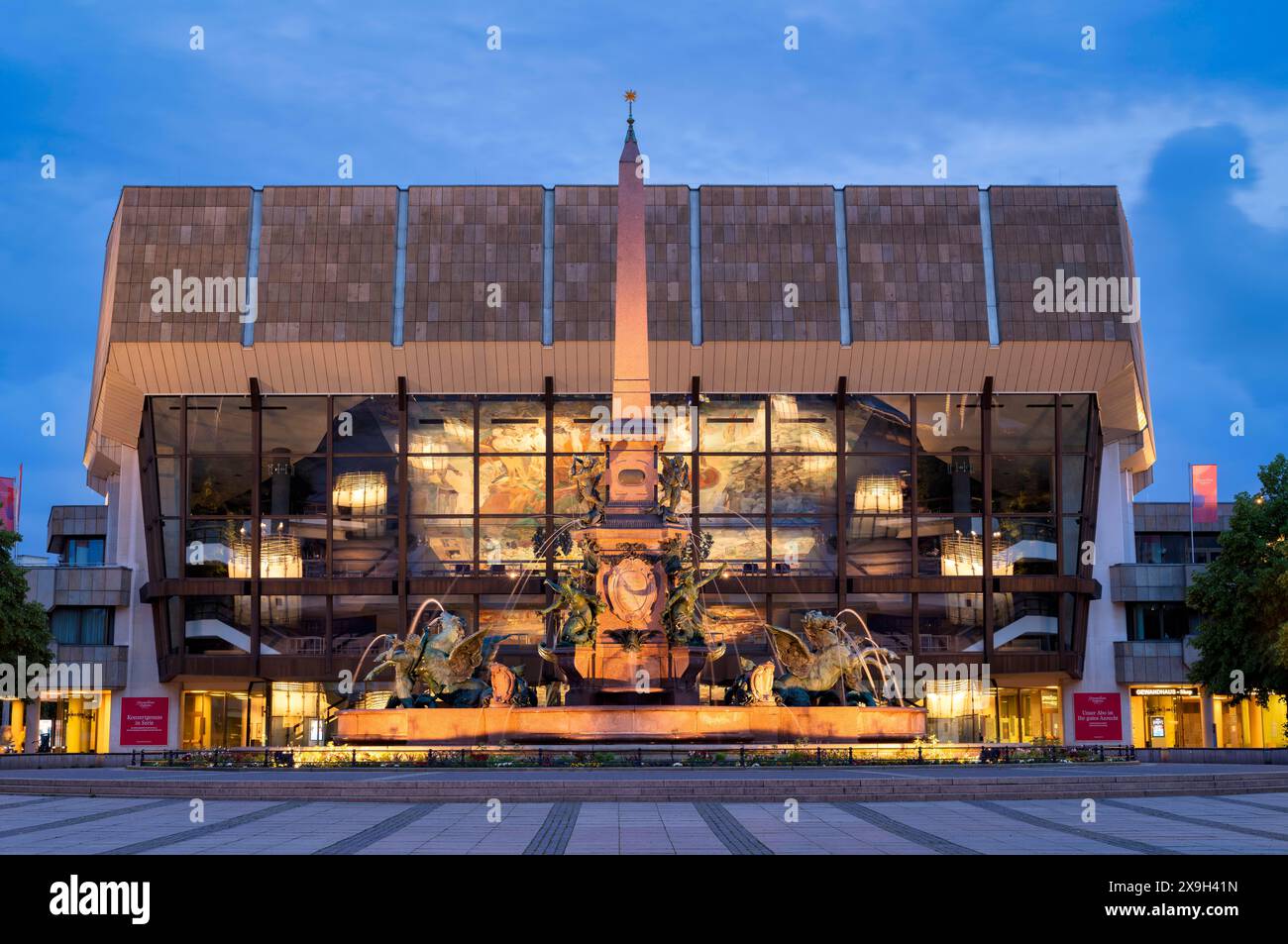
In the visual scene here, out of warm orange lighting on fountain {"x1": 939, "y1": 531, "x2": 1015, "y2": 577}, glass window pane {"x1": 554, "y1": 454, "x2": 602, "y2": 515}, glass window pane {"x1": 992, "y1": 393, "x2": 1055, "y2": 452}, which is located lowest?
warm orange lighting on fountain {"x1": 939, "y1": 531, "x2": 1015, "y2": 577}

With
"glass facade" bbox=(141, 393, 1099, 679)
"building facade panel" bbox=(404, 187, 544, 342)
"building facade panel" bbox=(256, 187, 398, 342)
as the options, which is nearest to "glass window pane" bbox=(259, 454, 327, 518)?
"glass facade" bbox=(141, 393, 1099, 679)

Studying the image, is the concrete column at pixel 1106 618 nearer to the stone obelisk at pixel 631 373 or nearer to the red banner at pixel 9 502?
the stone obelisk at pixel 631 373

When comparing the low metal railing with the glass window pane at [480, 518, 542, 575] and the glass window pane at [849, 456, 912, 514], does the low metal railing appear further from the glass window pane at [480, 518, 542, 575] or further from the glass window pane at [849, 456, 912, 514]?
A: the glass window pane at [849, 456, 912, 514]

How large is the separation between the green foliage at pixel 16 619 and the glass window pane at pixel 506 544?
62.2 feet

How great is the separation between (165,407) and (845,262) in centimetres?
3061

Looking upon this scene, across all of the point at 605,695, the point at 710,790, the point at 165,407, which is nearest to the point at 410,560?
the point at 165,407

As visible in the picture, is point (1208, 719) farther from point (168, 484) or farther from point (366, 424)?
point (168, 484)

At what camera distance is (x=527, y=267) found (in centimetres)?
6362

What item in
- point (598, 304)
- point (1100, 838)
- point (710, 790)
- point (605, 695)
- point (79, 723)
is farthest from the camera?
point (79, 723)

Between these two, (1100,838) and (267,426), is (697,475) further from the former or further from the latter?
(1100,838)

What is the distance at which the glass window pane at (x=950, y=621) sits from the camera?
65188mm

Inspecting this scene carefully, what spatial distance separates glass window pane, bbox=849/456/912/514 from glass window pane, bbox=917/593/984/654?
14.3ft

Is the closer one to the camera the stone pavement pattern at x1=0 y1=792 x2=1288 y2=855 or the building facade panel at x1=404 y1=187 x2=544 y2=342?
the stone pavement pattern at x1=0 y1=792 x2=1288 y2=855

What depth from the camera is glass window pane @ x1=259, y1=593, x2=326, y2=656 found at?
6482 centimetres
